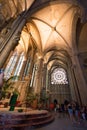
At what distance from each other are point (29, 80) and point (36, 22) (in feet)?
24.1

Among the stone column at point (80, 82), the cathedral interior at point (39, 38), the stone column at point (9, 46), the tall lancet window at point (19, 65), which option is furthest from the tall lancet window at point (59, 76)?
the stone column at point (9, 46)

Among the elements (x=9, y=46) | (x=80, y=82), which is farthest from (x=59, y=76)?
(x=9, y=46)

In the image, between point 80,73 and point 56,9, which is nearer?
point 80,73

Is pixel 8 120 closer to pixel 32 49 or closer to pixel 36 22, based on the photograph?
pixel 36 22

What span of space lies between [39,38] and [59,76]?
11960 mm

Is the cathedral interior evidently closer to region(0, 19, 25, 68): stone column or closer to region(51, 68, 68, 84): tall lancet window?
region(0, 19, 25, 68): stone column

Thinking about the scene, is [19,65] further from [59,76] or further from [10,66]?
[59,76]

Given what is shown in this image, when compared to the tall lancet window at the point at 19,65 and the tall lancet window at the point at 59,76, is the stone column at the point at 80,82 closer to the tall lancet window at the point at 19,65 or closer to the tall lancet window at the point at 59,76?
the tall lancet window at the point at 19,65

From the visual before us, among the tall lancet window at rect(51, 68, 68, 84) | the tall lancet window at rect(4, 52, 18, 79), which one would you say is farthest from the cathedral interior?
the tall lancet window at rect(51, 68, 68, 84)

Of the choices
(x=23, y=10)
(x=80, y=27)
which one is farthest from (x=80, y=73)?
(x=23, y=10)

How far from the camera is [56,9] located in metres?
12.0

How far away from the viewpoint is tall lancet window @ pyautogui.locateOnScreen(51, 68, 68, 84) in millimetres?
23109

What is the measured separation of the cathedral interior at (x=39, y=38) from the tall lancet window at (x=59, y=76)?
8.88 metres

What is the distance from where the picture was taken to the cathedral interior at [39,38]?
801 cm
